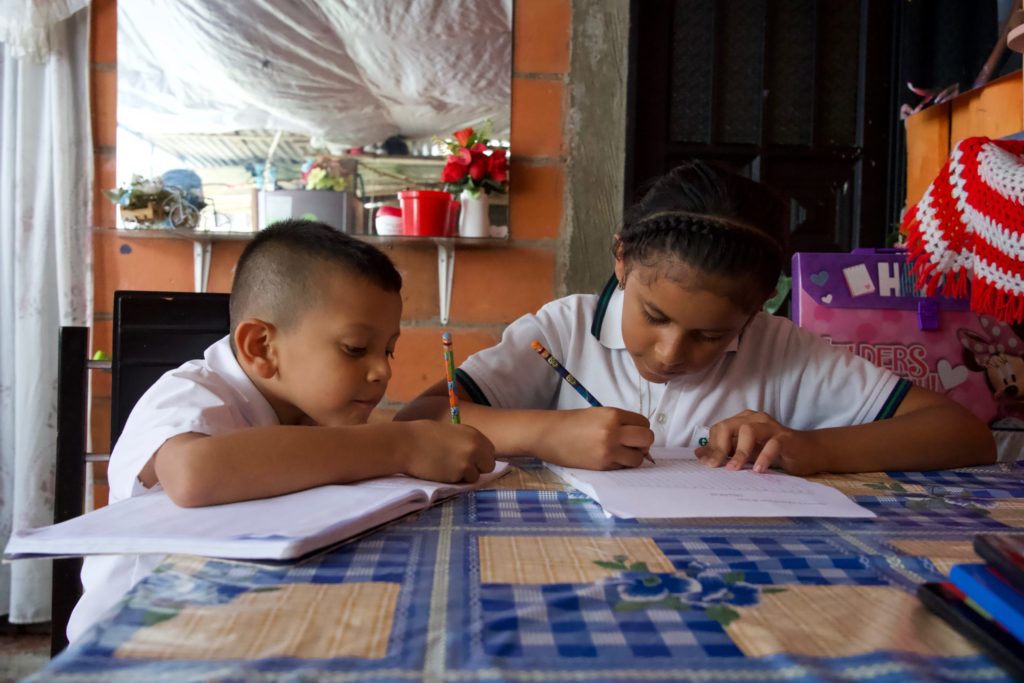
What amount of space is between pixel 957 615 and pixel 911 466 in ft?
2.18

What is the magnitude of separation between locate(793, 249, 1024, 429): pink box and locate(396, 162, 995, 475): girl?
11.0 inches

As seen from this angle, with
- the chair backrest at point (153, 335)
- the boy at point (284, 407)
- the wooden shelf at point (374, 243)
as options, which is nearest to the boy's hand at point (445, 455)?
the boy at point (284, 407)

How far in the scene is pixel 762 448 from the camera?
2.99 feet

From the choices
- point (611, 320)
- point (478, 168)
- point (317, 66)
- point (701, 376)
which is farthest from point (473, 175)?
point (701, 376)

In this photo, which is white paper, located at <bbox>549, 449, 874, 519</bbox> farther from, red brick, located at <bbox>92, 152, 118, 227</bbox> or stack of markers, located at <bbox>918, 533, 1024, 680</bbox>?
red brick, located at <bbox>92, 152, 118, 227</bbox>

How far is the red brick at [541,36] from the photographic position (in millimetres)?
2395

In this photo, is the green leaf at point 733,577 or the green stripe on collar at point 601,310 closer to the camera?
the green leaf at point 733,577

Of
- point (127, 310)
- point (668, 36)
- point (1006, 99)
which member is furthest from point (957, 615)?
point (668, 36)

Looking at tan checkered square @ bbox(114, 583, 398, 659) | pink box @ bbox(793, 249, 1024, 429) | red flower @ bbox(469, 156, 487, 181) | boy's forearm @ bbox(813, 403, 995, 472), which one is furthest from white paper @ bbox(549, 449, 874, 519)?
red flower @ bbox(469, 156, 487, 181)

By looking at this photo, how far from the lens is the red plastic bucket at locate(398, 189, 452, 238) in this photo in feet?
7.52

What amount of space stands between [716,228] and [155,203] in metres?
1.78

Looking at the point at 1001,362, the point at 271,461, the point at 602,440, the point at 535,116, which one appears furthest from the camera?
the point at 535,116

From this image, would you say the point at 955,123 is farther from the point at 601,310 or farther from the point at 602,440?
the point at 602,440

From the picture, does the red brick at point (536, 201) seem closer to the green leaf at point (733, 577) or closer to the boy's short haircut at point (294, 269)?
the boy's short haircut at point (294, 269)
